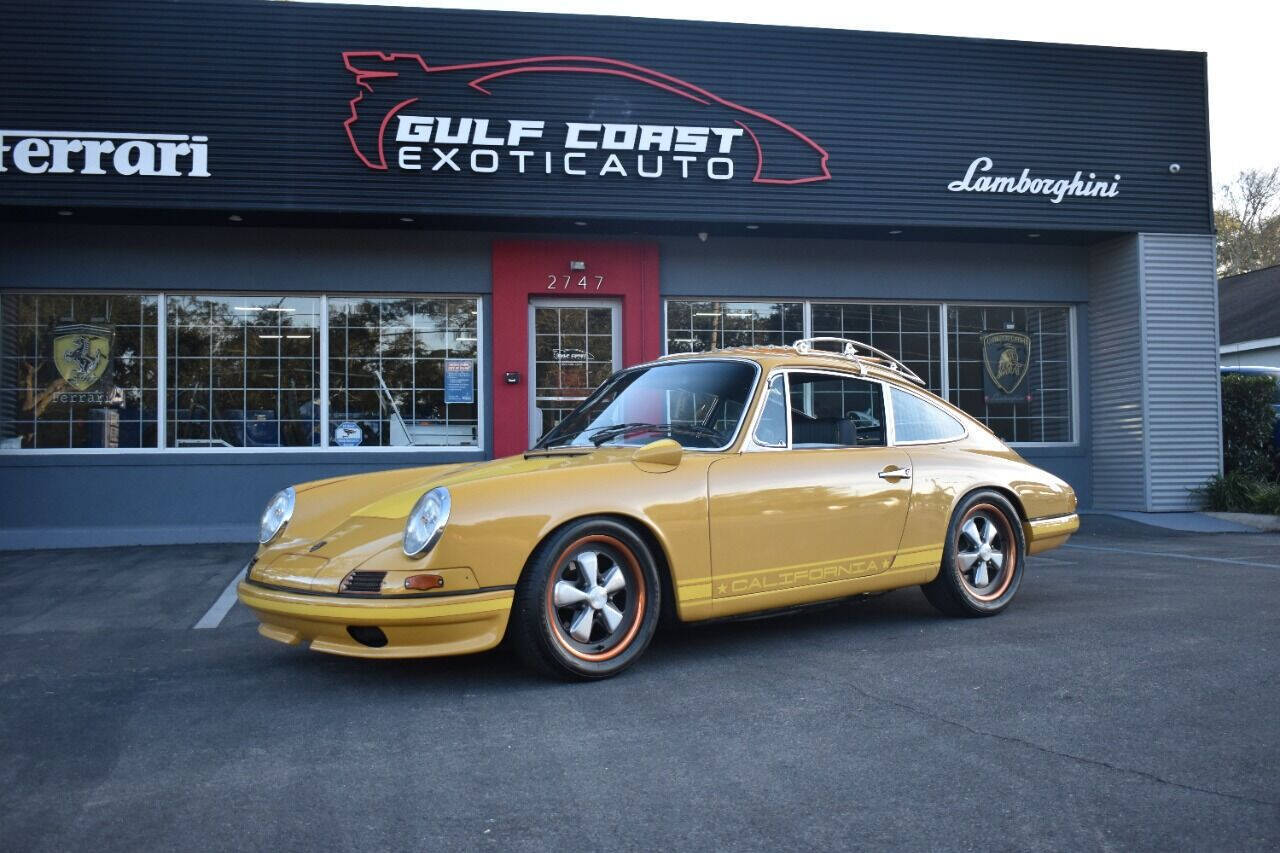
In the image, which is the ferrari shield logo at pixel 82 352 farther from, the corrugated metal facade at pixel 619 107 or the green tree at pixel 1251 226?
the green tree at pixel 1251 226

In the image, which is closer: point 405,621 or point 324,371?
point 405,621

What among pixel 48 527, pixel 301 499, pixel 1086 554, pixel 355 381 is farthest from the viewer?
pixel 355 381

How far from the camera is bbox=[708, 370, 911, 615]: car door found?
4.83 metres

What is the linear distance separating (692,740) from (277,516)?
7.84ft

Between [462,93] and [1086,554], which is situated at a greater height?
[462,93]

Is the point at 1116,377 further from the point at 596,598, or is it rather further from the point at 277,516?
the point at 277,516

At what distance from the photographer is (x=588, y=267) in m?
11.3

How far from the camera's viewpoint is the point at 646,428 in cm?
523

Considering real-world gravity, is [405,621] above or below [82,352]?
below

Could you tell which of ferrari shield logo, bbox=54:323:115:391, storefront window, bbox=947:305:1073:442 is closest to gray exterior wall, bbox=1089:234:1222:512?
storefront window, bbox=947:305:1073:442

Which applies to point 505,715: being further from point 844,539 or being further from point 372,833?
point 844,539

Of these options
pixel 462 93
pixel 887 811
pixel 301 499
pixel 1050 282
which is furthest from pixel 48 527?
pixel 1050 282

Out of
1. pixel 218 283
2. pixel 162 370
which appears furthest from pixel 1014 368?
pixel 162 370

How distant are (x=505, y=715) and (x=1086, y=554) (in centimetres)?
659
